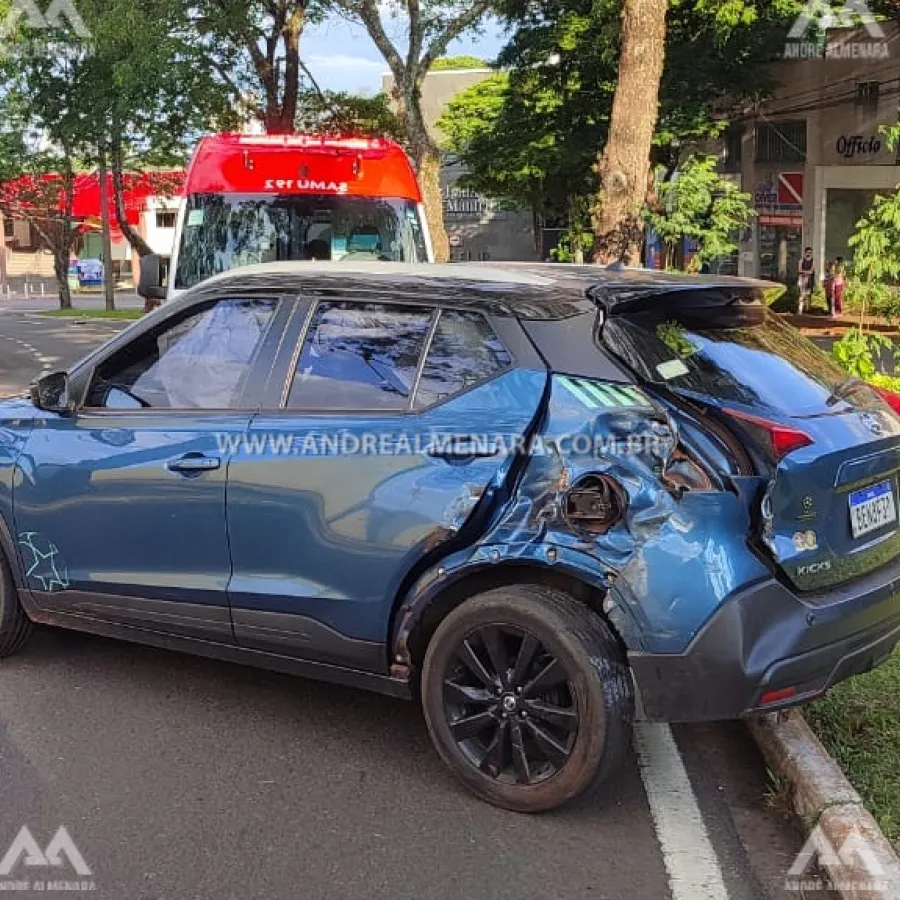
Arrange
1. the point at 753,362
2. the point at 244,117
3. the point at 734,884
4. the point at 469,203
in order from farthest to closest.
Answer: the point at 469,203
the point at 244,117
the point at 753,362
the point at 734,884

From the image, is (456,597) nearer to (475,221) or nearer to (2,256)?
(475,221)

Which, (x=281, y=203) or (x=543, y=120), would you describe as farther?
(x=543, y=120)

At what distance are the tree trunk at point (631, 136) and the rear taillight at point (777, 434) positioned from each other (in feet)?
22.7

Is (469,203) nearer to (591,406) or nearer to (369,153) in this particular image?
(369,153)

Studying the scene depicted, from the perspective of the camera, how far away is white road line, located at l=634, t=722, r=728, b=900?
321 cm

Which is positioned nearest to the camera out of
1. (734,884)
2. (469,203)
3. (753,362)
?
(734,884)

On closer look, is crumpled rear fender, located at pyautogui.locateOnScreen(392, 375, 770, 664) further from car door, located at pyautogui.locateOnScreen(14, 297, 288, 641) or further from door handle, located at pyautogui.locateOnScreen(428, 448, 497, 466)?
car door, located at pyautogui.locateOnScreen(14, 297, 288, 641)

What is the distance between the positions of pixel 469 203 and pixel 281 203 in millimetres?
45282

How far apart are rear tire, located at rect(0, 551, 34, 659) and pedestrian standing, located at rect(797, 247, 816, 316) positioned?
2554 centimetres

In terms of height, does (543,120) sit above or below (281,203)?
above

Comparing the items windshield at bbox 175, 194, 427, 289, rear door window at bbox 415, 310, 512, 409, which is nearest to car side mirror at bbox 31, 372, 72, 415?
rear door window at bbox 415, 310, 512, 409

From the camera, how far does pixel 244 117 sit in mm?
24891

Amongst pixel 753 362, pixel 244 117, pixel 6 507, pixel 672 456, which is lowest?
pixel 6 507

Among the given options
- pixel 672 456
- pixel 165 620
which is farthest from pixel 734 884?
pixel 165 620
